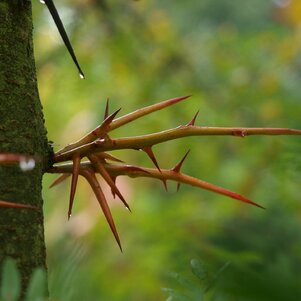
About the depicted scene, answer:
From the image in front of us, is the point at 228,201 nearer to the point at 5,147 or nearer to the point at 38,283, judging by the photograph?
the point at 5,147

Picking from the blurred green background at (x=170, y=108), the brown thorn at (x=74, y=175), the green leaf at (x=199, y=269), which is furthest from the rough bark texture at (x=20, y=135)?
the blurred green background at (x=170, y=108)

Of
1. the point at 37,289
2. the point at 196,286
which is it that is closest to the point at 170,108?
the point at 196,286

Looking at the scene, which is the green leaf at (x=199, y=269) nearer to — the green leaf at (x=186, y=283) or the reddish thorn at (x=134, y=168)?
the green leaf at (x=186, y=283)

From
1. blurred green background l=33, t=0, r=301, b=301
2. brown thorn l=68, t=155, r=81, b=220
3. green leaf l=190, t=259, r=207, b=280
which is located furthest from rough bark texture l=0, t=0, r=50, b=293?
blurred green background l=33, t=0, r=301, b=301

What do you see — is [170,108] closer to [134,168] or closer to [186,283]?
[134,168]

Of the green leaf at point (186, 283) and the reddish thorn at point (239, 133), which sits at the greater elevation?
the reddish thorn at point (239, 133)
